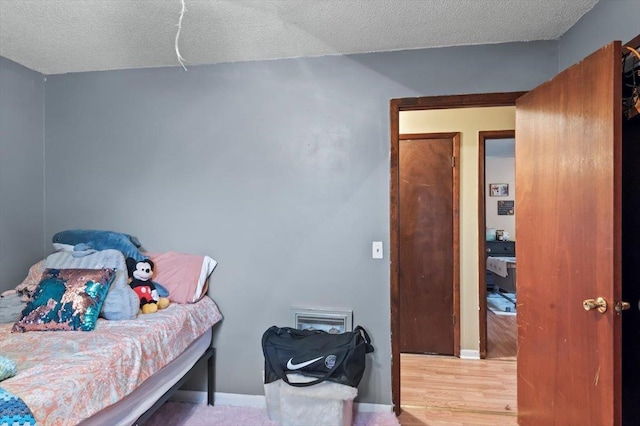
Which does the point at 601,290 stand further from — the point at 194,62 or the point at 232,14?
the point at 194,62

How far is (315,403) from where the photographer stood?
64.0 inches

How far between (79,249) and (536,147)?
2833mm

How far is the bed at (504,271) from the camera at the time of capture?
182 inches

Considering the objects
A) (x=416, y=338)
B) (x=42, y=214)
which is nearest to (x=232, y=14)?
(x=42, y=214)

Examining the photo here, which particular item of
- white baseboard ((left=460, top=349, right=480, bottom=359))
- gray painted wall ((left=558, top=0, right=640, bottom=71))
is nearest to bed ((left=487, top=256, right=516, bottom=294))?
white baseboard ((left=460, top=349, right=480, bottom=359))

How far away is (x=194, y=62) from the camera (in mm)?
2148

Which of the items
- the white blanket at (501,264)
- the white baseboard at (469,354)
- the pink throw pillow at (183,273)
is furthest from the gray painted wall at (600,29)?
the white blanket at (501,264)

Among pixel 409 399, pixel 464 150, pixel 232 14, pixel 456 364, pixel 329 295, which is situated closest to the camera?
pixel 232 14

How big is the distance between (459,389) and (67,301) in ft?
8.83

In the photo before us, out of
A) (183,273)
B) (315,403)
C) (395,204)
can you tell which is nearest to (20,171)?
(183,273)

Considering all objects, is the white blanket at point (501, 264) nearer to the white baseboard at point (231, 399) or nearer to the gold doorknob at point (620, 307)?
the white baseboard at point (231, 399)

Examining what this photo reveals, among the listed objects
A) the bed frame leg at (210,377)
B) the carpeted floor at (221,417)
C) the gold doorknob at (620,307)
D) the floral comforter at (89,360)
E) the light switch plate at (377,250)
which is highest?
the light switch plate at (377,250)

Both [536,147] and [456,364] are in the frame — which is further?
[456,364]

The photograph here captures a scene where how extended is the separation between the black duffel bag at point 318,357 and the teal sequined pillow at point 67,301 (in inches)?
37.1
